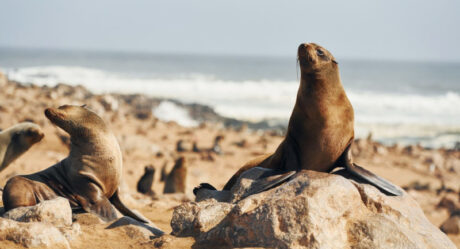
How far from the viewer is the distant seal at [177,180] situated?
989cm

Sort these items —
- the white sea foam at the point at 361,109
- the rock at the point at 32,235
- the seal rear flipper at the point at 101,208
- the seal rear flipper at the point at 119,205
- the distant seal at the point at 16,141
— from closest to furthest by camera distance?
1. the rock at the point at 32,235
2. the seal rear flipper at the point at 101,208
3. the seal rear flipper at the point at 119,205
4. the distant seal at the point at 16,141
5. the white sea foam at the point at 361,109

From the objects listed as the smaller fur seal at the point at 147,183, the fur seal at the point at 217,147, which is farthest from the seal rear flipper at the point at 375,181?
the fur seal at the point at 217,147

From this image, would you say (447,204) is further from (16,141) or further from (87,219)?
(16,141)

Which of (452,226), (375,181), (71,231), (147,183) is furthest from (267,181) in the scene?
(147,183)

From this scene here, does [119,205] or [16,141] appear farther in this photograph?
[16,141]

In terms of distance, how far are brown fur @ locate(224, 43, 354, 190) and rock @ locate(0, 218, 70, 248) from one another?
1988mm

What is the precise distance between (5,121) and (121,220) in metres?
10.3

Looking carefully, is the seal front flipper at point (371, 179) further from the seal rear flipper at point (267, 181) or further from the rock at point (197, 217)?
the rock at point (197, 217)

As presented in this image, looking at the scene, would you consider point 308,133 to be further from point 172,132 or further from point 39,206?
point 172,132

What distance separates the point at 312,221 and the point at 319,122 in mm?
1273

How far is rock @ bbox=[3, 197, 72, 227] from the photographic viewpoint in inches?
179

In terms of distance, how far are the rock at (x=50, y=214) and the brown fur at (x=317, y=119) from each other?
1955mm

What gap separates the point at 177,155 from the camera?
13883 mm

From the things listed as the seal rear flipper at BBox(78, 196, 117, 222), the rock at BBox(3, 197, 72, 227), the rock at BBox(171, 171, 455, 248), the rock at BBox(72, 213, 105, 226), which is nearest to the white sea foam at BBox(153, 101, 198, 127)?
the seal rear flipper at BBox(78, 196, 117, 222)
